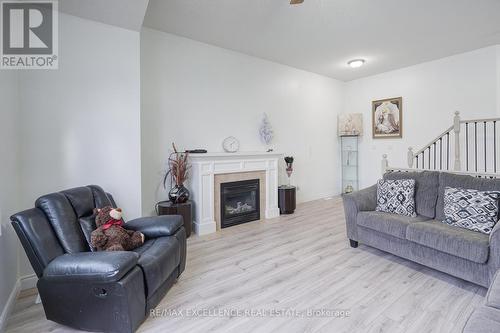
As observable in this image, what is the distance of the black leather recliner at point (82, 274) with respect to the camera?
1535 mm

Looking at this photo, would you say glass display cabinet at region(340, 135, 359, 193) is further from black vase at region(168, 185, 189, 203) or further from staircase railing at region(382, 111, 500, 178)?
black vase at region(168, 185, 189, 203)

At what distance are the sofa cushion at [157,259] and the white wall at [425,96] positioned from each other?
5.27 m

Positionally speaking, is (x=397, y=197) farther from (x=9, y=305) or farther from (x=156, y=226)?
(x=9, y=305)

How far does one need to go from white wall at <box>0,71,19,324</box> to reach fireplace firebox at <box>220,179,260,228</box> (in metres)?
2.40

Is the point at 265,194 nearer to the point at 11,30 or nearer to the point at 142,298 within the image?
the point at 142,298

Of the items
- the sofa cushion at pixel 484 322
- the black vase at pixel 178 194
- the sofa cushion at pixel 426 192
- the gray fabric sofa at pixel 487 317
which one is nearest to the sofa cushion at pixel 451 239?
the sofa cushion at pixel 426 192

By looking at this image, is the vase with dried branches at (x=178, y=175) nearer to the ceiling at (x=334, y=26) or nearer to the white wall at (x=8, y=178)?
the white wall at (x=8, y=178)

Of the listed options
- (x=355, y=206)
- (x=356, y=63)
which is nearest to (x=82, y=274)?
(x=355, y=206)

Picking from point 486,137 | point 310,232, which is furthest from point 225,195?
point 486,137

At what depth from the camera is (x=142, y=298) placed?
5.55 ft

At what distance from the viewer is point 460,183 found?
8.70 feet

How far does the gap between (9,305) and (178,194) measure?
1896mm

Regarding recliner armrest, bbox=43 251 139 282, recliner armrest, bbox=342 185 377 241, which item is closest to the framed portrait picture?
recliner armrest, bbox=342 185 377 241

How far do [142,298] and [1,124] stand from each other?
5.64 feet
